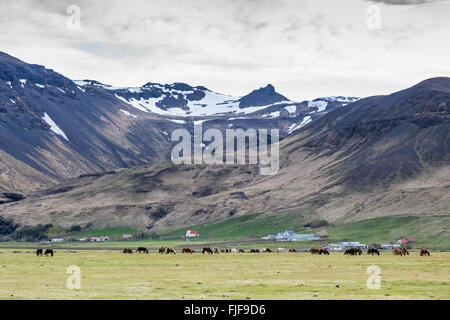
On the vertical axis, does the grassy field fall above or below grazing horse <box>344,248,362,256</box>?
below

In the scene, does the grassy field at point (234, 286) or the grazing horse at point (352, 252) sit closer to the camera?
the grassy field at point (234, 286)

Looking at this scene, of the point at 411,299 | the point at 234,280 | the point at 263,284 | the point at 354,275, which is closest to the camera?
the point at 411,299

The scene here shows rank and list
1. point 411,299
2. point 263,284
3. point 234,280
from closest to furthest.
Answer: point 411,299, point 263,284, point 234,280

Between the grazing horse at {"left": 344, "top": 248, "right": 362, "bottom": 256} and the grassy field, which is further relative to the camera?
the grazing horse at {"left": 344, "top": 248, "right": 362, "bottom": 256}

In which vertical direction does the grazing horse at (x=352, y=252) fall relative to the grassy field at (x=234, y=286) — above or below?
above

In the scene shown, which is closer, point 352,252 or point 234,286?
point 234,286

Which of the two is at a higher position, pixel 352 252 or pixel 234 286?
pixel 352 252

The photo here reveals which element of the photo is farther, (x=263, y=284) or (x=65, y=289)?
(x=263, y=284)
